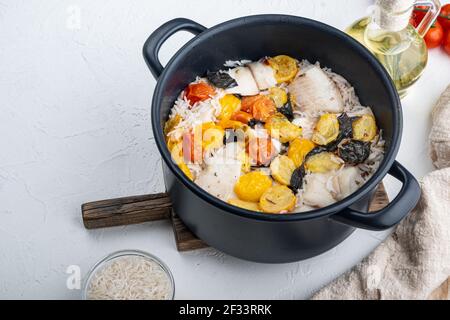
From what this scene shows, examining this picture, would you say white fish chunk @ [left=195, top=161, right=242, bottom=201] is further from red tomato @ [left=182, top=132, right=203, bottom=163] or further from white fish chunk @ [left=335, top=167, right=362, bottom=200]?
white fish chunk @ [left=335, top=167, right=362, bottom=200]

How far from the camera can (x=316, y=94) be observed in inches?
78.4

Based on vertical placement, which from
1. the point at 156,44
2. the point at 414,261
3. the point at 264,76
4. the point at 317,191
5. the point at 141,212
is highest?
the point at 156,44

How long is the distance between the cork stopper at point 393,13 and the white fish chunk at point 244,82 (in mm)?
413

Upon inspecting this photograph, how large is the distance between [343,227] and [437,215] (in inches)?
13.2

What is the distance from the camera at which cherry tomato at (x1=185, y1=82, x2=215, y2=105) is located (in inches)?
78.2

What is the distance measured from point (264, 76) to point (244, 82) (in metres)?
0.06

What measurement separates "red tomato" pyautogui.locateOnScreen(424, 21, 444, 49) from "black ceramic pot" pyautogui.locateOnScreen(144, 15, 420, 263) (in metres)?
0.49

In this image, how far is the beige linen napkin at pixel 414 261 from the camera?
1925 millimetres

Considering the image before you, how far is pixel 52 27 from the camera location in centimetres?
240

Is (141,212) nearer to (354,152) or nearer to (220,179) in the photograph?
(220,179)

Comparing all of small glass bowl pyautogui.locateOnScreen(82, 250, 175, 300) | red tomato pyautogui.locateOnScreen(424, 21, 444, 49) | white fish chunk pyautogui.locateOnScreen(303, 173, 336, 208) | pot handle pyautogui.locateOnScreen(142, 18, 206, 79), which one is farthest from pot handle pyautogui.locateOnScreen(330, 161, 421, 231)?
red tomato pyautogui.locateOnScreen(424, 21, 444, 49)

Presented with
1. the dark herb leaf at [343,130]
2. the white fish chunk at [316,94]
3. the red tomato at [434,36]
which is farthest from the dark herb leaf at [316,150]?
the red tomato at [434,36]

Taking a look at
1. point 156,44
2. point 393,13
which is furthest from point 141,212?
point 393,13
